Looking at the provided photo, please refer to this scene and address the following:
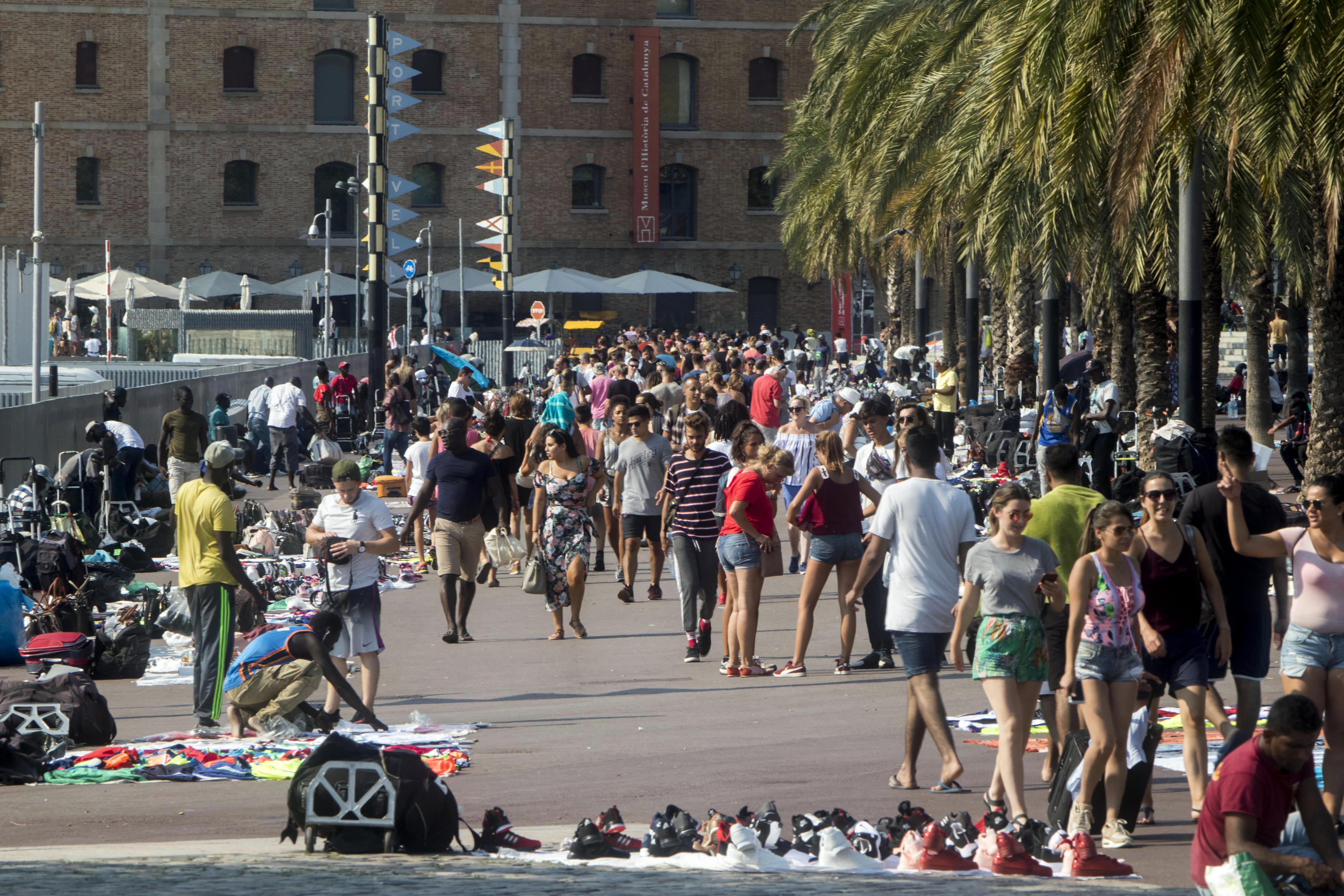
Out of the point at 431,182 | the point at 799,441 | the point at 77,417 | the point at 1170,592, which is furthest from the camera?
the point at 431,182

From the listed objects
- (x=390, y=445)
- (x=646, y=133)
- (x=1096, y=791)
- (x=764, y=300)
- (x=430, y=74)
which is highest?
(x=430, y=74)

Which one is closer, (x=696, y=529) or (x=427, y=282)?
(x=696, y=529)

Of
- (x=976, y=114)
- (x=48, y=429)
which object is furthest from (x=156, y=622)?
(x=976, y=114)

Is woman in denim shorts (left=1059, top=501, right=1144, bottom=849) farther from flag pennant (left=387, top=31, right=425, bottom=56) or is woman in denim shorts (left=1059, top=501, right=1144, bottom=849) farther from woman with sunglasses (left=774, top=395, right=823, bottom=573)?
flag pennant (left=387, top=31, right=425, bottom=56)

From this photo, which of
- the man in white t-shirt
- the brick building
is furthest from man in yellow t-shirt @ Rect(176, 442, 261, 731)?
the brick building

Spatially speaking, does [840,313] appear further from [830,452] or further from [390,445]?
[830,452]

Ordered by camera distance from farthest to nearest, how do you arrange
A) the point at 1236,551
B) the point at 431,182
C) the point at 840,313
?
the point at 840,313
the point at 431,182
the point at 1236,551

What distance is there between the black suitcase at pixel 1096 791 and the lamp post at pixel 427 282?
33.2m

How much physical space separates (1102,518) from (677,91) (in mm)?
58013

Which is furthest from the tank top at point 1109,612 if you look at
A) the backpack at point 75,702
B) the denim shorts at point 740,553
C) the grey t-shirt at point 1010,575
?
the backpack at point 75,702

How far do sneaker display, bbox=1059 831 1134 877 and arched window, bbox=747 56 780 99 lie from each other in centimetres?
5880

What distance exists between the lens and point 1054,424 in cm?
1806

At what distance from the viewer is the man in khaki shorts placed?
41.4 feet

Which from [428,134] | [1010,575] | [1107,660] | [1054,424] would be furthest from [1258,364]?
[428,134]
